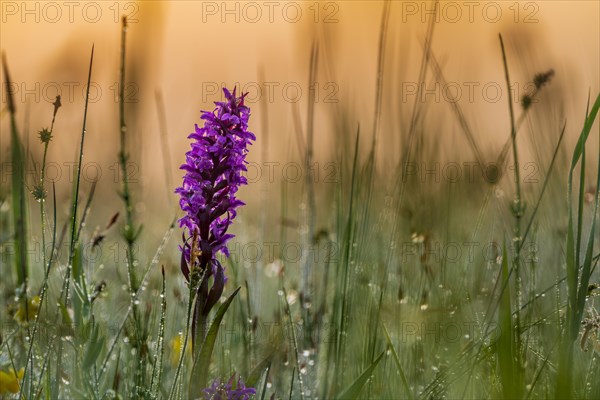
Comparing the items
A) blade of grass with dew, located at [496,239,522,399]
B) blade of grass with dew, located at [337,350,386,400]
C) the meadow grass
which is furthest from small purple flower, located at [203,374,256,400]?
blade of grass with dew, located at [496,239,522,399]

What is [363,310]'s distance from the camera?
1748 mm

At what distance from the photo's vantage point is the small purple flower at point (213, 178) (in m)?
1.54

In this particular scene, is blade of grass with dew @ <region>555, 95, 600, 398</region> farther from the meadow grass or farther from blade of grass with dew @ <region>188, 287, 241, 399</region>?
blade of grass with dew @ <region>188, 287, 241, 399</region>

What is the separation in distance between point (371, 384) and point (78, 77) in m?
1.49

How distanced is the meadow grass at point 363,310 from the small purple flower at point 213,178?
2.6 inches

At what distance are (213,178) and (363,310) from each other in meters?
0.44

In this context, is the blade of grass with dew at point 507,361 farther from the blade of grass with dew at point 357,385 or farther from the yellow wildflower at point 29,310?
the yellow wildflower at point 29,310

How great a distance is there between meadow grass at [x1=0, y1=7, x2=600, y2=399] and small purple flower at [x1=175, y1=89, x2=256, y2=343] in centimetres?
7

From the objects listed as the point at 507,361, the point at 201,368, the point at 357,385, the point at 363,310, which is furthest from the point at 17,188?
→ the point at 507,361

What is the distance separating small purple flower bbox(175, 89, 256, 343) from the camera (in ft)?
5.04

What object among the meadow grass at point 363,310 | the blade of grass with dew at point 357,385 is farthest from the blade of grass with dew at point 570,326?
the blade of grass with dew at point 357,385

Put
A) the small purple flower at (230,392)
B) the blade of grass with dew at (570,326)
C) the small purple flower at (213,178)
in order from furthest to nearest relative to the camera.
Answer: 1. the small purple flower at (213,178)
2. the small purple flower at (230,392)
3. the blade of grass with dew at (570,326)

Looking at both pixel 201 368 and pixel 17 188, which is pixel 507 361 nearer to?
pixel 201 368

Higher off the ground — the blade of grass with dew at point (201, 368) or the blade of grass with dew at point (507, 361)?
the blade of grass with dew at point (507, 361)
